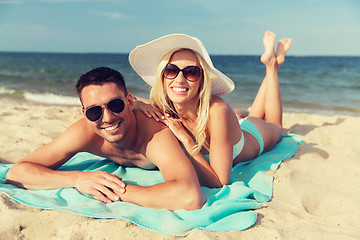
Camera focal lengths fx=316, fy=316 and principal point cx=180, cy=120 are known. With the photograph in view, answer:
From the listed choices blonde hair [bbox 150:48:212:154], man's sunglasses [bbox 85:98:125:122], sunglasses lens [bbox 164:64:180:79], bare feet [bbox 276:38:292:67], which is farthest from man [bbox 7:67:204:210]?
bare feet [bbox 276:38:292:67]

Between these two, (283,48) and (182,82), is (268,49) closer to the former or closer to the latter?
(283,48)

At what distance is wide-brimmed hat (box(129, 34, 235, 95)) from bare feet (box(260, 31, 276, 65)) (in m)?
1.85

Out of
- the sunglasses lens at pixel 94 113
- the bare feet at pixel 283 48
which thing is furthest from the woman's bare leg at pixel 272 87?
the sunglasses lens at pixel 94 113

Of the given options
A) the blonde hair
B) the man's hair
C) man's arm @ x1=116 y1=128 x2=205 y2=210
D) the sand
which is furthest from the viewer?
the blonde hair

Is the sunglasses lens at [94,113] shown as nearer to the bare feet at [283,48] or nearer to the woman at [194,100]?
the woman at [194,100]

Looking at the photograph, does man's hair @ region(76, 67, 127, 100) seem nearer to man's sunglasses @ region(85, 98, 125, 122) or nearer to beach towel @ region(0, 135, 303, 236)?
man's sunglasses @ region(85, 98, 125, 122)

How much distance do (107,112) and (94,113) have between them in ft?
0.39

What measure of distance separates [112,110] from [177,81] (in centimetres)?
79

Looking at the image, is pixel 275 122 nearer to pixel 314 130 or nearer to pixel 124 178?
pixel 314 130

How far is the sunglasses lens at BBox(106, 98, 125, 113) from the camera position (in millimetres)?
2910

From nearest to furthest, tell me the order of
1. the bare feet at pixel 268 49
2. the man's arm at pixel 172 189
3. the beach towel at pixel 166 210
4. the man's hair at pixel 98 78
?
the beach towel at pixel 166 210 → the man's arm at pixel 172 189 → the man's hair at pixel 98 78 → the bare feet at pixel 268 49

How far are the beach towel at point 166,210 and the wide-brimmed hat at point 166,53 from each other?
1138 mm

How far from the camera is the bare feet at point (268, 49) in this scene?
534cm

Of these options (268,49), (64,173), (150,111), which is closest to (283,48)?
(268,49)
